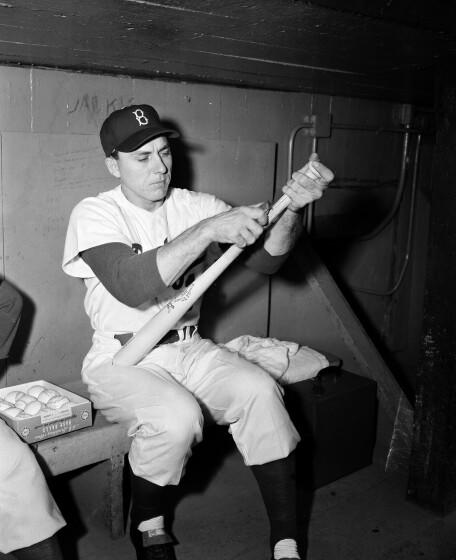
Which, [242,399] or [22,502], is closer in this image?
[22,502]

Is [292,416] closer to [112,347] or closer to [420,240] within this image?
[112,347]

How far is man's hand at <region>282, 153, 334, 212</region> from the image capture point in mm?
2146

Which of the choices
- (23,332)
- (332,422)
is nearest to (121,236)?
(23,332)

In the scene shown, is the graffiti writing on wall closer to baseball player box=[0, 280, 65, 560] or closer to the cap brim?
the cap brim

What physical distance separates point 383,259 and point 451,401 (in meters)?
1.94

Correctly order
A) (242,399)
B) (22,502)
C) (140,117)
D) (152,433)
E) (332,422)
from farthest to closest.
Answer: (332,422), (140,117), (242,399), (152,433), (22,502)

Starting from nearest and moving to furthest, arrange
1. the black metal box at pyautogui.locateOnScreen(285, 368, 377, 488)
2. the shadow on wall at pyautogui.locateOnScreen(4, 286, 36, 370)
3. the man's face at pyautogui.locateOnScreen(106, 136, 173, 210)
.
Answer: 1. the man's face at pyautogui.locateOnScreen(106, 136, 173, 210)
2. the shadow on wall at pyautogui.locateOnScreen(4, 286, 36, 370)
3. the black metal box at pyautogui.locateOnScreen(285, 368, 377, 488)

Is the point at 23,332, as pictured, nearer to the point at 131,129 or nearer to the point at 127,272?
the point at 127,272

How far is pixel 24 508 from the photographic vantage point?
74.5 inches

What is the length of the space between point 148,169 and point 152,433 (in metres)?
0.93

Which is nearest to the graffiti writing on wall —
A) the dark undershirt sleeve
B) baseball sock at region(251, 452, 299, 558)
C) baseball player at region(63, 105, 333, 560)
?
baseball player at region(63, 105, 333, 560)

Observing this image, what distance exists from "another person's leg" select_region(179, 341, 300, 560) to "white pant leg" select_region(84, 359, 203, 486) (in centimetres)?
15

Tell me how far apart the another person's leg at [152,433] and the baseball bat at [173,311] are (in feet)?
0.26

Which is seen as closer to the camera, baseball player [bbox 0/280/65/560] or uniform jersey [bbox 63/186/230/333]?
baseball player [bbox 0/280/65/560]
